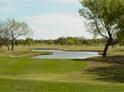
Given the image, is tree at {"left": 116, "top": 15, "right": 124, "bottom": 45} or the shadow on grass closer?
the shadow on grass

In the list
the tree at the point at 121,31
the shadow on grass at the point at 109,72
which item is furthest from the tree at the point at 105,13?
the shadow on grass at the point at 109,72

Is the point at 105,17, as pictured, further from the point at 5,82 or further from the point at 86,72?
the point at 5,82

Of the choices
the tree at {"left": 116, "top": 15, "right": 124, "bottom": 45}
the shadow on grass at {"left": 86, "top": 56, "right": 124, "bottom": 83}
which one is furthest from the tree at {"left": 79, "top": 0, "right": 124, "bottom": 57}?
the shadow on grass at {"left": 86, "top": 56, "right": 124, "bottom": 83}

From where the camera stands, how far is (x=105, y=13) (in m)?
59.1

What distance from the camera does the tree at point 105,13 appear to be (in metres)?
58.9

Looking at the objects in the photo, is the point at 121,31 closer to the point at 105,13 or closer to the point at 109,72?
the point at 105,13

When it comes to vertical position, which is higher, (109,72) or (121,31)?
(121,31)

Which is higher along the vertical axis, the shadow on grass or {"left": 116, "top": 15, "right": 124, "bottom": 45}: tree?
{"left": 116, "top": 15, "right": 124, "bottom": 45}: tree

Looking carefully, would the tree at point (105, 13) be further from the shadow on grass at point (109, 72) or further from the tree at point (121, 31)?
the shadow on grass at point (109, 72)

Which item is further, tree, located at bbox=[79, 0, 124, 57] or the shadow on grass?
tree, located at bbox=[79, 0, 124, 57]

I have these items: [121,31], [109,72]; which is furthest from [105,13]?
[109,72]

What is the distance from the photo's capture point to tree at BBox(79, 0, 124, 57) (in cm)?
5891

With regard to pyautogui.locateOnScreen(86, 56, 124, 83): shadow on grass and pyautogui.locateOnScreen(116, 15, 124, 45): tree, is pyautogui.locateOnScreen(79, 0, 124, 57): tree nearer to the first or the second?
pyautogui.locateOnScreen(116, 15, 124, 45): tree

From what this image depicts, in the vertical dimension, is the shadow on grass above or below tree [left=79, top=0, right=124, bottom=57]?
below
